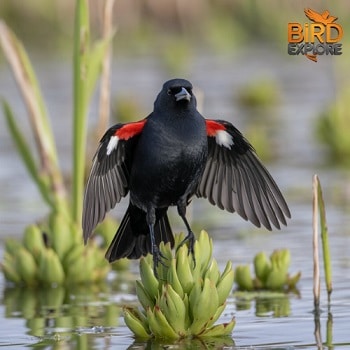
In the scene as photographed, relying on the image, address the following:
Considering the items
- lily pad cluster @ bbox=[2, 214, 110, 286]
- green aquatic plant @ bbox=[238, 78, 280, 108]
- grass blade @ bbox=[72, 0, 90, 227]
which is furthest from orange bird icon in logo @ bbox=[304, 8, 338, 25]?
green aquatic plant @ bbox=[238, 78, 280, 108]

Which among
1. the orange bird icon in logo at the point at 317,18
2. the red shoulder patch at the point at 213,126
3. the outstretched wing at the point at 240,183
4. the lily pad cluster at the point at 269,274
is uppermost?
the orange bird icon in logo at the point at 317,18

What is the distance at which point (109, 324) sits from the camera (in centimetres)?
660

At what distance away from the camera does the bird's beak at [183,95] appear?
6012 mm

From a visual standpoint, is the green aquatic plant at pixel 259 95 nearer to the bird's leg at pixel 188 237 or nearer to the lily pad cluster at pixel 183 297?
the bird's leg at pixel 188 237

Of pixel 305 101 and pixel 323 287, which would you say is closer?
pixel 323 287

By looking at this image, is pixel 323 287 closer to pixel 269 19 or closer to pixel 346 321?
pixel 346 321

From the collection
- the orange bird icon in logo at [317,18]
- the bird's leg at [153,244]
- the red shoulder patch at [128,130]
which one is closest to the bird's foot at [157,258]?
the bird's leg at [153,244]

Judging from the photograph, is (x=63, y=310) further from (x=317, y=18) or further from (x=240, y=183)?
(x=317, y=18)

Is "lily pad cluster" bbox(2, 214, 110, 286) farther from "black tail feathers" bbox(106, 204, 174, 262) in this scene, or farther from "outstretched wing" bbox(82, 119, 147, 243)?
"outstretched wing" bbox(82, 119, 147, 243)

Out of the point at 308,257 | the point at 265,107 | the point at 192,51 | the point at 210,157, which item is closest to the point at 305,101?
the point at 265,107

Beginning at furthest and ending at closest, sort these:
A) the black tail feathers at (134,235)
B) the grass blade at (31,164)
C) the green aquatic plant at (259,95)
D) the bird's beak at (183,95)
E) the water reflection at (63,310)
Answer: the green aquatic plant at (259,95) → the grass blade at (31,164) → the black tail feathers at (134,235) → the water reflection at (63,310) → the bird's beak at (183,95)

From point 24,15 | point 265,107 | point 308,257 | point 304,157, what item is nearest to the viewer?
point 308,257

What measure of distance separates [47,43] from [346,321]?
831 inches

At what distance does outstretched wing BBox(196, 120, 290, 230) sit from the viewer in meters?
6.52
